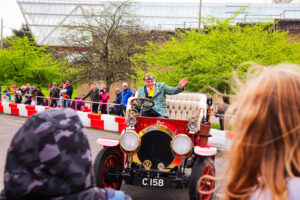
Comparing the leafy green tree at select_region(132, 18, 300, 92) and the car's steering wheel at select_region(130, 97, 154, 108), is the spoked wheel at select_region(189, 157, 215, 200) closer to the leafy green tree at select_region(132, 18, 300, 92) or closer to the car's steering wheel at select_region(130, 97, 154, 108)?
the car's steering wheel at select_region(130, 97, 154, 108)

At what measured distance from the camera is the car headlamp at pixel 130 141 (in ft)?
14.6

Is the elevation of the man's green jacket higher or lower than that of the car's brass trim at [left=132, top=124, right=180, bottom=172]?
higher

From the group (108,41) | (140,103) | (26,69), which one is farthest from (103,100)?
(26,69)

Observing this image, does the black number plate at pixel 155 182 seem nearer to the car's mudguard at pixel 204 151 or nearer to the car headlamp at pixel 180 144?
the car headlamp at pixel 180 144

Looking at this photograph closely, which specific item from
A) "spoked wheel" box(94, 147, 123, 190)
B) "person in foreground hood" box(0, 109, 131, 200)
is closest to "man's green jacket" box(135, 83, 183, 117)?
"spoked wheel" box(94, 147, 123, 190)

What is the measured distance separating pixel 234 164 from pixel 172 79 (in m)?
10.4

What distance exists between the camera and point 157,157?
457 centimetres

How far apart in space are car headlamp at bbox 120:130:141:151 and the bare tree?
14.4 metres

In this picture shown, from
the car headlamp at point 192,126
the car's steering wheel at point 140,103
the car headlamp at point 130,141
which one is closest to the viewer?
the car headlamp at point 130,141

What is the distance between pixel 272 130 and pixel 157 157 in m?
3.56

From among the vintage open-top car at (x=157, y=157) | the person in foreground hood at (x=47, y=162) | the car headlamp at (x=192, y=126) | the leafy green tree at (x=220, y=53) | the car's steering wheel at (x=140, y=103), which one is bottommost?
the vintage open-top car at (x=157, y=157)

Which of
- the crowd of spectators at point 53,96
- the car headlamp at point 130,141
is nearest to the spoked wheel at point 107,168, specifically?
the car headlamp at point 130,141

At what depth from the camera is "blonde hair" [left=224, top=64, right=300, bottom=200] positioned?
1.08 m

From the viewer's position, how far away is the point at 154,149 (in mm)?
4578
